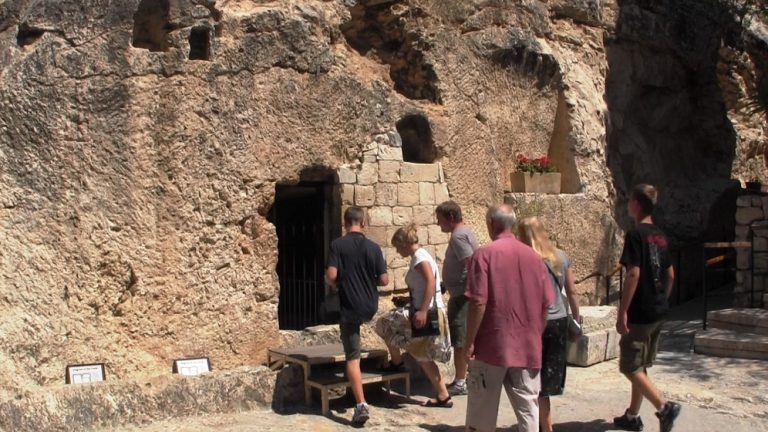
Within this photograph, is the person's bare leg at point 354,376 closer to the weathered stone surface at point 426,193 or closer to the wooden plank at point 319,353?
the wooden plank at point 319,353

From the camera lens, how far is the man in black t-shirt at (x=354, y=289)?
5.72m

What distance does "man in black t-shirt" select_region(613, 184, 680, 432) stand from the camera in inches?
205

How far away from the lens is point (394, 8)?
8.27 metres

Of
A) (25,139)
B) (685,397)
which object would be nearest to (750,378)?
(685,397)

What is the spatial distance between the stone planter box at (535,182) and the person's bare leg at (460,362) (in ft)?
9.98

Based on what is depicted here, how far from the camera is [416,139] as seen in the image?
8.34 m

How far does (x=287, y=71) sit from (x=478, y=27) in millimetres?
2603

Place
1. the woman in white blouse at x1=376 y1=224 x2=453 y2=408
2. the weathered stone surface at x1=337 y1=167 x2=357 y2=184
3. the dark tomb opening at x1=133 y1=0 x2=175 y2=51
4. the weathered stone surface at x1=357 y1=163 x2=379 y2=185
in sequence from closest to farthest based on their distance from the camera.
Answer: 1. the woman in white blouse at x1=376 y1=224 x2=453 y2=408
2. the dark tomb opening at x1=133 y1=0 x2=175 y2=51
3. the weathered stone surface at x1=337 y1=167 x2=357 y2=184
4. the weathered stone surface at x1=357 y1=163 x2=379 y2=185

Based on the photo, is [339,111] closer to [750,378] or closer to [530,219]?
[530,219]

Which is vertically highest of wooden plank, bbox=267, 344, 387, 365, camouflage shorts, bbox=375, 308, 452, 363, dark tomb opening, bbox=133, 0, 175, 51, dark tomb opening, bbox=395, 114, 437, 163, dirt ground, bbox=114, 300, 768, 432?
dark tomb opening, bbox=133, 0, 175, 51

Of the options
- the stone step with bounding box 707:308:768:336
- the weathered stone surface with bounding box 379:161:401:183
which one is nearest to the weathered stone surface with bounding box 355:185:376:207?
the weathered stone surface with bounding box 379:161:401:183

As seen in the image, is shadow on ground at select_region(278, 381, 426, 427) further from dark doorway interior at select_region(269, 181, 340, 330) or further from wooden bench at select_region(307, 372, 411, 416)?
dark doorway interior at select_region(269, 181, 340, 330)

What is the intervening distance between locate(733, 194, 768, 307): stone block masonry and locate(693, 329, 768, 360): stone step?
1355mm

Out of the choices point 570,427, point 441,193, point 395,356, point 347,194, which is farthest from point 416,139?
point 570,427
